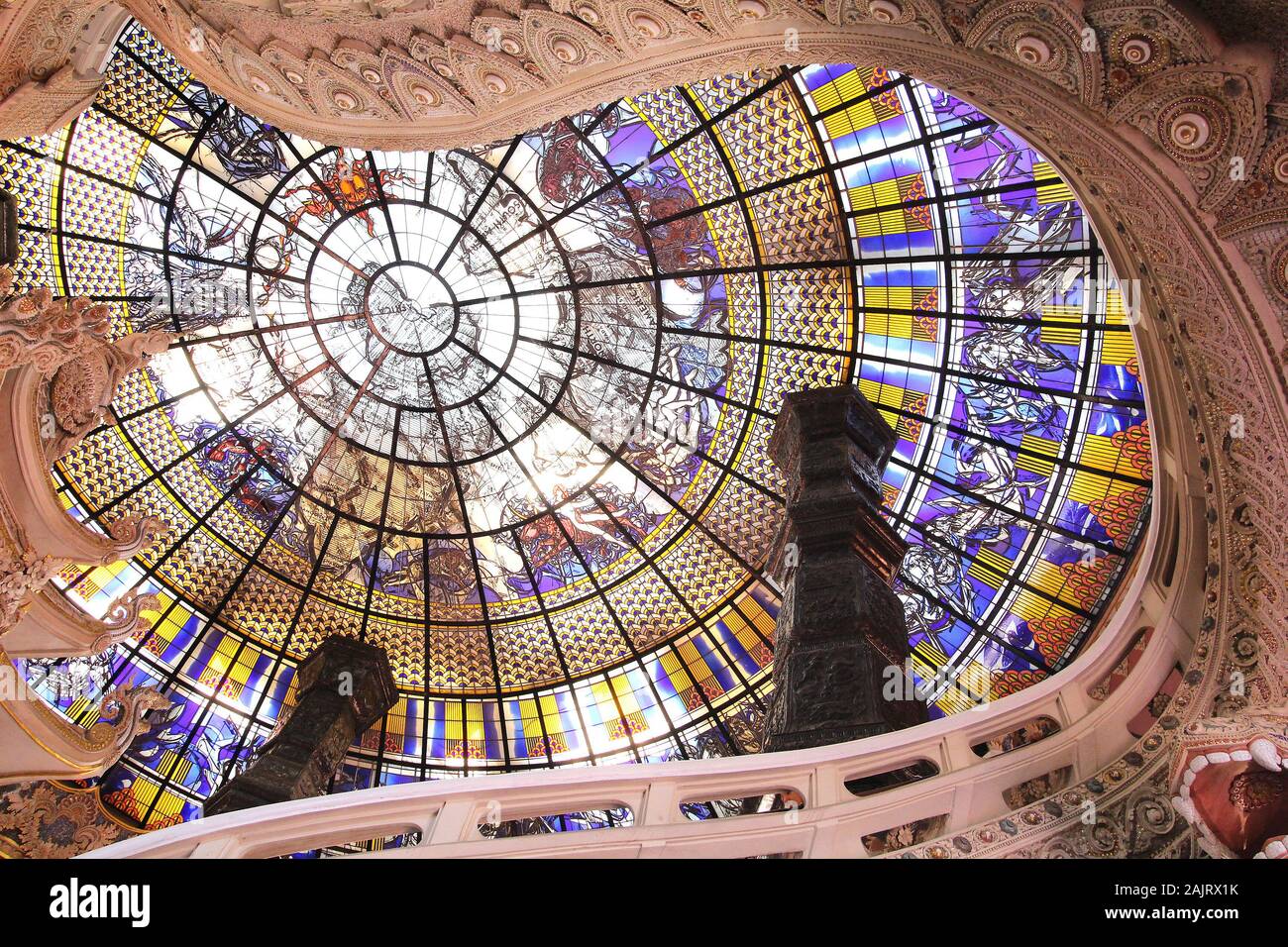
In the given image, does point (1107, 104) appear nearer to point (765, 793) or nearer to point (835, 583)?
point (765, 793)

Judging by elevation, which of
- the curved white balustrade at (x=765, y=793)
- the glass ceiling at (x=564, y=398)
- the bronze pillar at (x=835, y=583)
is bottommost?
the curved white balustrade at (x=765, y=793)

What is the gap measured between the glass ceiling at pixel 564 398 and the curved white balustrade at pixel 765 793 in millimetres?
7807

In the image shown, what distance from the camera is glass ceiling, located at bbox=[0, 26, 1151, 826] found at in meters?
14.8

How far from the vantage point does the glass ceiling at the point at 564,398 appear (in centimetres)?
1476

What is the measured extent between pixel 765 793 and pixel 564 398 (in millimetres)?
12238

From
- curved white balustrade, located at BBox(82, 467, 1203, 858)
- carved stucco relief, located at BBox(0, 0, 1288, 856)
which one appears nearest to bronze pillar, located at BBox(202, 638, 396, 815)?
curved white balustrade, located at BBox(82, 467, 1203, 858)

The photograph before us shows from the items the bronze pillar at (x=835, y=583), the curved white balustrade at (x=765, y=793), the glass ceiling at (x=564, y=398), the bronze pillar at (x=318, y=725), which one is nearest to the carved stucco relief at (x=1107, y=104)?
the curved white balustrade at (x=765, y=793)

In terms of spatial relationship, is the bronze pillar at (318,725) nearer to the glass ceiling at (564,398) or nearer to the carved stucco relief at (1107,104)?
the glass ceiling at (564,398)

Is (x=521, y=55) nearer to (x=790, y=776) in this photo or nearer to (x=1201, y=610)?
(x=790, y=776)

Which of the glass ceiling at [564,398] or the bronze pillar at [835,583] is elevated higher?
the glass ceiling at [564,398]

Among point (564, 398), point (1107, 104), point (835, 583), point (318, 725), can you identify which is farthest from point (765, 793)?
point (564, 398)

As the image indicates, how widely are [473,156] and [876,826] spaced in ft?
43.3

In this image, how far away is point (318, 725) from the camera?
54.9ft

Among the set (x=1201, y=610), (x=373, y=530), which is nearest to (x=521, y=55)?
(x=1201, y=610)
